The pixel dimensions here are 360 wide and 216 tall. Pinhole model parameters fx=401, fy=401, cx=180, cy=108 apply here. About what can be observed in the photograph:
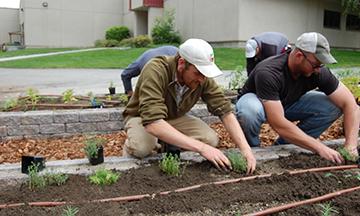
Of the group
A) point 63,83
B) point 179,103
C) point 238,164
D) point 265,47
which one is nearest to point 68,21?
point 63,83

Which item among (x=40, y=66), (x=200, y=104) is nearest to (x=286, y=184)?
(x=200, y=104)

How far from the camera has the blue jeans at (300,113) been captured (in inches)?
138

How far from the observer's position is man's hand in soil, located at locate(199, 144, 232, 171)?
2.83 m

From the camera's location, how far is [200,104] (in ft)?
16.8

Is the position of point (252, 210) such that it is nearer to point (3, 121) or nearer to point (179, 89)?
point (179, 89)

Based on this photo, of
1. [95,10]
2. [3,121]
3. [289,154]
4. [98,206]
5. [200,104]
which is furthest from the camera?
[95,10]

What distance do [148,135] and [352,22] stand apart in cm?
1966

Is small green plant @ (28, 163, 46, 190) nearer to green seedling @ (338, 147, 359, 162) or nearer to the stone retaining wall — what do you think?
the stone retaining wall

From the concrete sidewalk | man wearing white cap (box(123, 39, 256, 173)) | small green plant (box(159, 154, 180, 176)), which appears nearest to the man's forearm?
man wearing white cap (box(123, 39, 256, 173))

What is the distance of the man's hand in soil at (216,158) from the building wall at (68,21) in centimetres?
2702

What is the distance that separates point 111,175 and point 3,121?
240 centimetres

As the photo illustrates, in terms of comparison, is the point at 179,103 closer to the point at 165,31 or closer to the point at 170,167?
the point at 170,167

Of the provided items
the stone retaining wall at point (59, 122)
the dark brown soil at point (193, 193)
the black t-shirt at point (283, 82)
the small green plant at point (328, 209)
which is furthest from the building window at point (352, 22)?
the small green plant at point (328, 209)

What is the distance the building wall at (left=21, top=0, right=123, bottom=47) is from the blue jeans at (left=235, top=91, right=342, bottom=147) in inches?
1036
